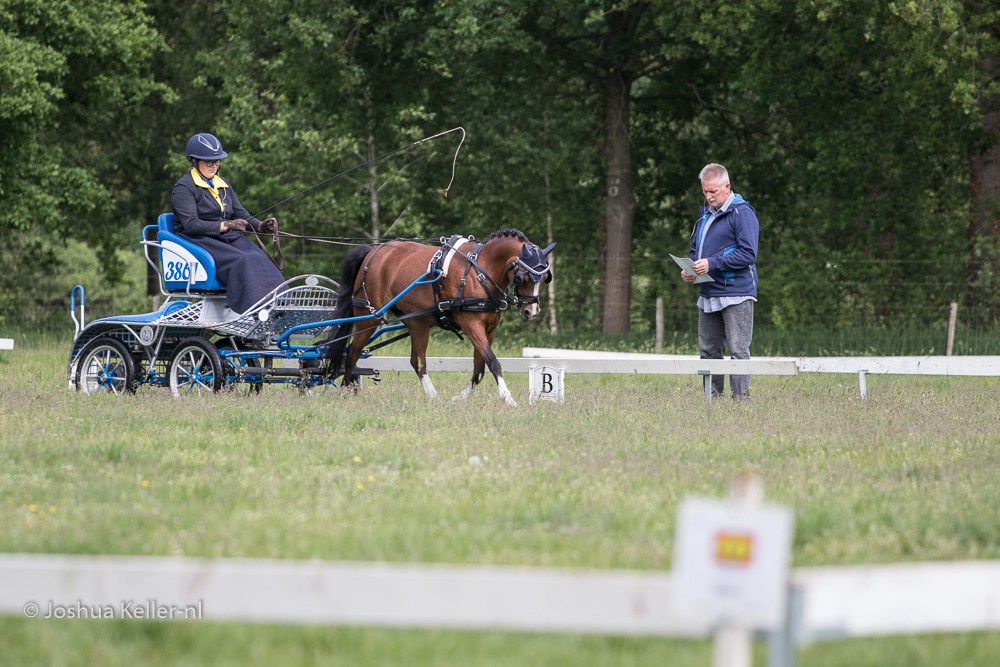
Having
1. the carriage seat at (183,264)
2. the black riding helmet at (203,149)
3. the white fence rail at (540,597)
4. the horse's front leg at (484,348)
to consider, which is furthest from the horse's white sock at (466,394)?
the white fence rail at (540,597)

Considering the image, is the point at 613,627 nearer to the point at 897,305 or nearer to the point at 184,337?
the point at 184,337

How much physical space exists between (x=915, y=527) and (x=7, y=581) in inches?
142

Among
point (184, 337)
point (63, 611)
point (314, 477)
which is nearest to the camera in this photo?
point (63, 611)

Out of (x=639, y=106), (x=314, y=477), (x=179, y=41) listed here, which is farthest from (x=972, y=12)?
(x=179, y=41)

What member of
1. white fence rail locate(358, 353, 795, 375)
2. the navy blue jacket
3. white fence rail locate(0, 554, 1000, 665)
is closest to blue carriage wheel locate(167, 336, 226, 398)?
the navy blue jacket

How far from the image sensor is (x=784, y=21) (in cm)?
1911

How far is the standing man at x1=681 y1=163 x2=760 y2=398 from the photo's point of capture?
886cm

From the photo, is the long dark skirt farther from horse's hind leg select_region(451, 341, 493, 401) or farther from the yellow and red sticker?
the yellow and red sticker

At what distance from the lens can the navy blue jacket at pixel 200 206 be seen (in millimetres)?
9273

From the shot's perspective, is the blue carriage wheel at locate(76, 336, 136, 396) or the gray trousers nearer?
the gray trousers

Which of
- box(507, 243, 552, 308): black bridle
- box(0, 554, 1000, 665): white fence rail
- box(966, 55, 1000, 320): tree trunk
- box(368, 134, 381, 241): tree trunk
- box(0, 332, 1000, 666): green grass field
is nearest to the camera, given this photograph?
box(0, 554, 1000, 665): white fence rail

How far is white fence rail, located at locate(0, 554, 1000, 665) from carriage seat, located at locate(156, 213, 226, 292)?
684 centimetres

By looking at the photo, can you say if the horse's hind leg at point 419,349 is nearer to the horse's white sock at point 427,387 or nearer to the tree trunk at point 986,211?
the horse's white sock at point 427,387

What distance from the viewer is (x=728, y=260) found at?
8820mm
